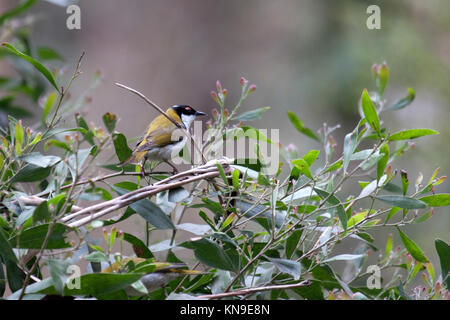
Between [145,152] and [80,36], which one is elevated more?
[80,36]

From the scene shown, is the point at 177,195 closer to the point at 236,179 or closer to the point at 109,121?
the point at 236,179

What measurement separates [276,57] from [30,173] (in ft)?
17.4

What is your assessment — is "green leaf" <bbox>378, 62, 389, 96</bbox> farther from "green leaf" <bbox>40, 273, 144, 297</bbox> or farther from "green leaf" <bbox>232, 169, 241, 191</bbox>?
"green leaf" <bbox>40, 273, 144, 297</bbox>

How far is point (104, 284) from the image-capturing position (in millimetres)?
823

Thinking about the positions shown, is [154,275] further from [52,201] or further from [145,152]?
[145,152]

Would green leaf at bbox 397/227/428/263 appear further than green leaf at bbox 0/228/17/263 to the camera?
Yes

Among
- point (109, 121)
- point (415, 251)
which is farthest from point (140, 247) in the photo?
point (415, 251)

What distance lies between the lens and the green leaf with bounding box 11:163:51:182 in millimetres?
1077

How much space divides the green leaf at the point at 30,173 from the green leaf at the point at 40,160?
0.10 feet

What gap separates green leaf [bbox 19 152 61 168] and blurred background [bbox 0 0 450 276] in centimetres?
372

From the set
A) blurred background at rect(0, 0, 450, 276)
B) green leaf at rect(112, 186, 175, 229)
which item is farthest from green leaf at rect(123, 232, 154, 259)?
blurred background at rect(0, 0, 450, 276)
